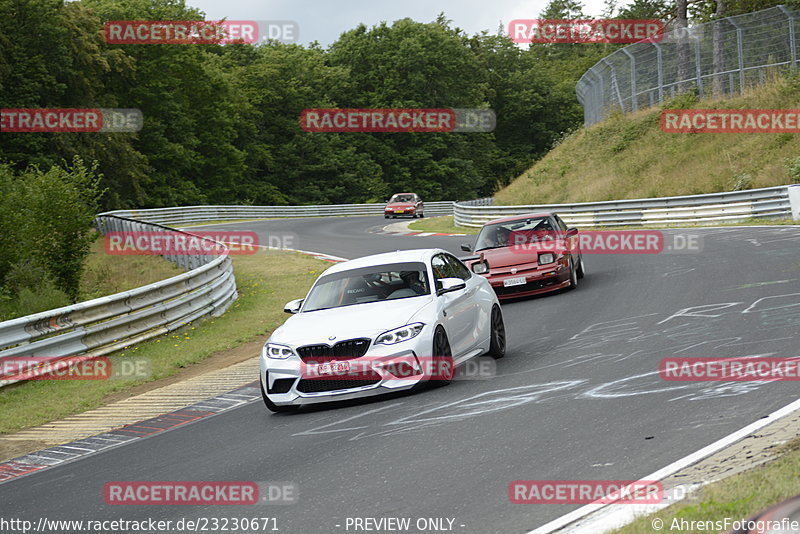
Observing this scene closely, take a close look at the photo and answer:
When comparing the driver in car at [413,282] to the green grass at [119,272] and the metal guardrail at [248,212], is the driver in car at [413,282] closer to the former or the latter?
the green grass at [119,272]

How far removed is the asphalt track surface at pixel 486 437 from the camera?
609 centimetres

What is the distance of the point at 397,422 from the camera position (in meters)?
8.29

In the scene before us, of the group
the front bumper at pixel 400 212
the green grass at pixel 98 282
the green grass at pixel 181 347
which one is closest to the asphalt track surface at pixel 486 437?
the green grass at pixel 181 347

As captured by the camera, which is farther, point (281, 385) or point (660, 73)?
point (660, 73)

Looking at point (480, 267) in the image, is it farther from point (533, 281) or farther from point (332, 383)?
point (332, 383)

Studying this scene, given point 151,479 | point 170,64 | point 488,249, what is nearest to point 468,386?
point 151,479

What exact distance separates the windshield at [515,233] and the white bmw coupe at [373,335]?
22.0 feet

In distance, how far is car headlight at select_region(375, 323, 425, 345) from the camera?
9203 millimetres

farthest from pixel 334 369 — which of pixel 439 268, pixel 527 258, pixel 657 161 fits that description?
pixel 657 161

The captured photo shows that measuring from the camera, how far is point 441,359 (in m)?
9.61

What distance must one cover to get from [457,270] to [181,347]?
17.9 feet

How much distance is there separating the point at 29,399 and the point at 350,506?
23.2 ft

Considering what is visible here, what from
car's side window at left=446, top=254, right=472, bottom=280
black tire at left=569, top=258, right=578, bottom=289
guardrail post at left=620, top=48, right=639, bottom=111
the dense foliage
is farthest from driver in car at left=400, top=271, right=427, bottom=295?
the dense foliage

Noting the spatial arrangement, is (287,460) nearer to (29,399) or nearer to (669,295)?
(29,399)
